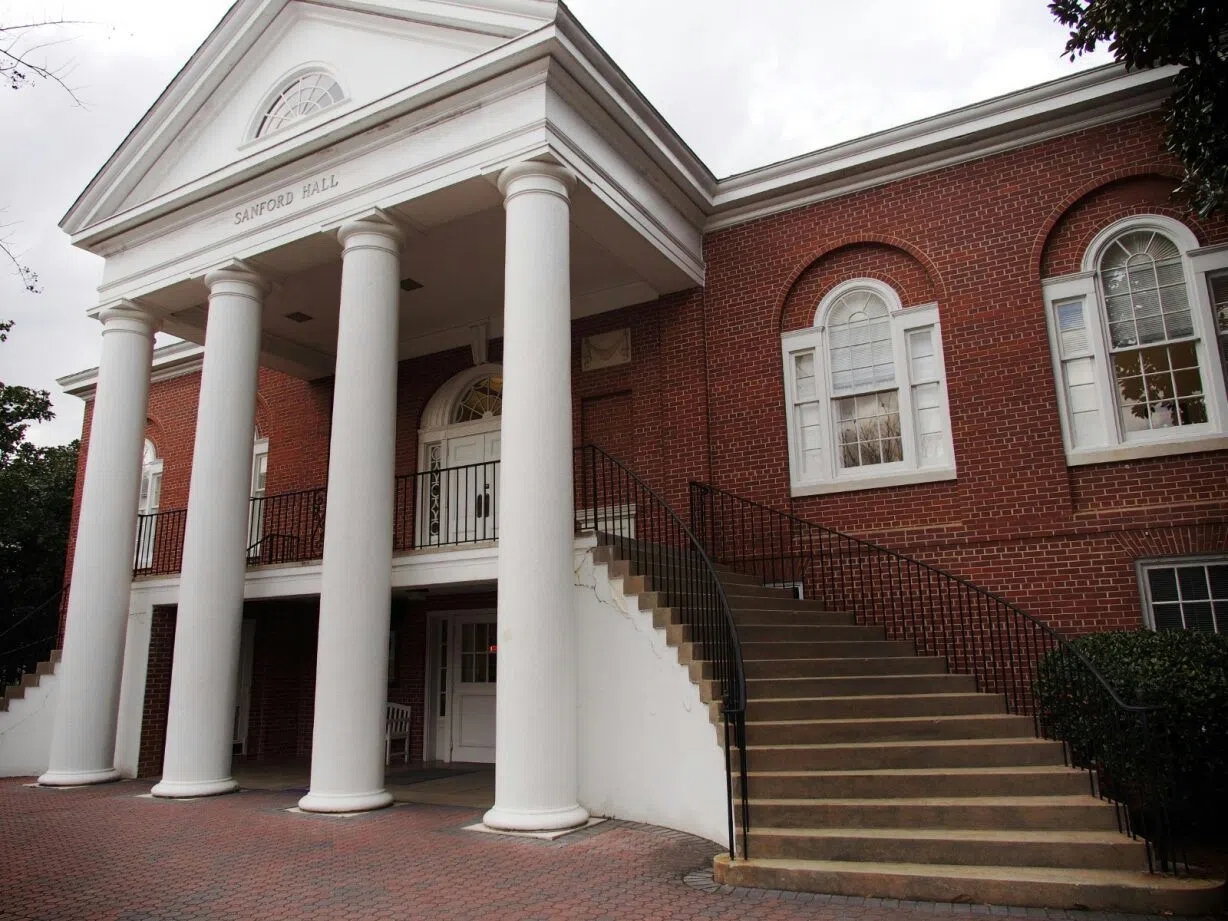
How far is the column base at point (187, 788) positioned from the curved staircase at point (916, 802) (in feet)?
20.2

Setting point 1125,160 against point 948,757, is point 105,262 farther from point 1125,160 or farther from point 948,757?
point 1125,160

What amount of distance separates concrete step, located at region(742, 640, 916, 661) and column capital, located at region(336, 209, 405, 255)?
19.5 ft

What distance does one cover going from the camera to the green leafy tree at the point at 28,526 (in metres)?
22.5

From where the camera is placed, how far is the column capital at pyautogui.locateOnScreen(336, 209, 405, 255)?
10.4 metres

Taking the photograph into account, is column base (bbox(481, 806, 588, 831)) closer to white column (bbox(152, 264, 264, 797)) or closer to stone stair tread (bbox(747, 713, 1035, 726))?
stone stair tread (bbox(747, 713, 1035, 726))

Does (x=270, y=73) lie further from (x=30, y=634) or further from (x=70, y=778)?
(x=30, y=634)

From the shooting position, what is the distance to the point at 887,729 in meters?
7.77

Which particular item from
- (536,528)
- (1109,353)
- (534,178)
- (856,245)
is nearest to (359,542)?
(536,528)

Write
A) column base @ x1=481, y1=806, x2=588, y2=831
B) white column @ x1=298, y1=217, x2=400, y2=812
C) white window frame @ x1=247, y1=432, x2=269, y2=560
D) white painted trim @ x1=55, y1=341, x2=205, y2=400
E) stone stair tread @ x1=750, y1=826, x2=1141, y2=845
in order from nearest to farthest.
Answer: stone stair tread @ x1=750, y1=826, x2=1141, y2=845 < column base @ x1=481, y1=806, x2=588, y2=831 < white column @ x1=298, y1=217, x2=400, y2=812 < white window frame @ x1=247, y1=432, x2=269, y2=560 < white painted trim @ x1=55, y1=341, x2=205, y2=400

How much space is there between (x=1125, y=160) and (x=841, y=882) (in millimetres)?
8897

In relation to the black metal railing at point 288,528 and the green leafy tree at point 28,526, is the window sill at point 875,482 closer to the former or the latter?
the black metal railing at point 288,528

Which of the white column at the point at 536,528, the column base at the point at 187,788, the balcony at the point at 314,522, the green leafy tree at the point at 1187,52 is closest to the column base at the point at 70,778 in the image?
the column base at the point at 187,788

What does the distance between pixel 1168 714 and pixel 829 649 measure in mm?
3079

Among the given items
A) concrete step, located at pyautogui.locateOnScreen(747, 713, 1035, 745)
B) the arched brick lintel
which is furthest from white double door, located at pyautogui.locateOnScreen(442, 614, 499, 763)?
concrete step, located at pyautogui.locateOnScreen(747, 713, 1035, 745)
